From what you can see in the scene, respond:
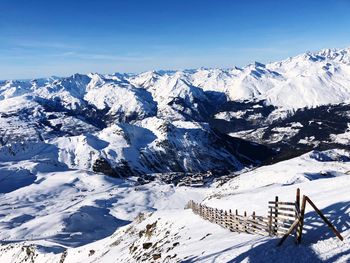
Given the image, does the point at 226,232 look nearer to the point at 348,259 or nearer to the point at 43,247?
the point at 348,259

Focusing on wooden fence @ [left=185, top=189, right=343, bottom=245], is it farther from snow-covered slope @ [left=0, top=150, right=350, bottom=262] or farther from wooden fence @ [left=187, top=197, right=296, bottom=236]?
snow-covered slope @ [left=0, top=150, right=350, bottom=262]

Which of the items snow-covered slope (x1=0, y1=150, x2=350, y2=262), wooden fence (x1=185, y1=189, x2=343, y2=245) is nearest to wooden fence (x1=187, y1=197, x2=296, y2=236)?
wooden fence (x1=185, y1=189, x2=343, y2=245)

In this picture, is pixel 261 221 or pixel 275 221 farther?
pixel 261 221

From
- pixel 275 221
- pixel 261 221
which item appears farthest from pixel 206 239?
pixel 275 221

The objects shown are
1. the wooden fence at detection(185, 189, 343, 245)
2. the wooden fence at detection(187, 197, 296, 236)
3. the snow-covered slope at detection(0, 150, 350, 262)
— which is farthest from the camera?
the wooden fence at detection(187, 197, 296, 236)

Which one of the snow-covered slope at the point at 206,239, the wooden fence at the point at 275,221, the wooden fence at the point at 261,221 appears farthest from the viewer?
the wooden fence at the point at 261,221

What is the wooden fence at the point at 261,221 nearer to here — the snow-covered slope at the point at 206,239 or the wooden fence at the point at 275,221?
the wooden fence at the point at 275,221

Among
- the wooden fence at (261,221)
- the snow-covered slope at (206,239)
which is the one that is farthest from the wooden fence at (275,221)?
the snow-covered slope at (206,239)

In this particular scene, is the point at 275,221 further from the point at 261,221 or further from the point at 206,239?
the point at 206,239

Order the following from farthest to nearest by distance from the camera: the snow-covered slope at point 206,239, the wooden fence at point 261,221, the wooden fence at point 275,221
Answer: the wooden fence at point 261,221 → the snow-covered slope at point 206,239 → the wooden fence at point 275,221

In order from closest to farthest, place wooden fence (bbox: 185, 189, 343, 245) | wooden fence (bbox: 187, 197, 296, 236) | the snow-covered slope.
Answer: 1. wooden fence (bbox: 185, 189, 343, 245)
2. the snow-covered slope
3. wooden fence (bbox: 187, 197, 296, 236)

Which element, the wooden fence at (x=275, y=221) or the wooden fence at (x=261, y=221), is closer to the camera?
the wooden fence at (x=275, y=221)

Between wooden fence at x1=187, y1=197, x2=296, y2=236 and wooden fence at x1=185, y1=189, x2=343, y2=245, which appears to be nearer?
wooden fence at x1=185, y1=189, x2=343, y2=245
